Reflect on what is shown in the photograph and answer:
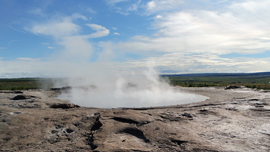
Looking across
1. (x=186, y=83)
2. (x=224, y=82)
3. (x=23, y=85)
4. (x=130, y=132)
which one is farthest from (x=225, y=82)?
(x=130, y=132)

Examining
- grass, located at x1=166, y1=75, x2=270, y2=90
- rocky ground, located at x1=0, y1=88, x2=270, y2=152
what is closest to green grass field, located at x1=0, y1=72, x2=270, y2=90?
grass, located at x1=166, y1=75, x2=270, y2=90

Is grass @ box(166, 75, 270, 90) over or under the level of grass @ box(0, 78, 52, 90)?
under

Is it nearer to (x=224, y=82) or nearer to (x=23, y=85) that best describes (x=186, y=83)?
(x=224, y=82)

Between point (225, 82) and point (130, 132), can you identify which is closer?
point (130, 132)

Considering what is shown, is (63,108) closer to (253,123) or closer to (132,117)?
(132,117)

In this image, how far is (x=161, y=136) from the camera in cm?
528

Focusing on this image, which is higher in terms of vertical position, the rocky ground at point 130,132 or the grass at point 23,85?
the grass at point 23,85

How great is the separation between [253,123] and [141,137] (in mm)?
4678

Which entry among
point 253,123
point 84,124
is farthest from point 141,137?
point 253,123

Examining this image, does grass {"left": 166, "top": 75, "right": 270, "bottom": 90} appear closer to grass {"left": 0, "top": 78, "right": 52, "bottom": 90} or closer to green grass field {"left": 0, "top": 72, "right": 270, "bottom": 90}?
green grass field {"left": 0, "top": 72, "right": 270, "bottom": 90}

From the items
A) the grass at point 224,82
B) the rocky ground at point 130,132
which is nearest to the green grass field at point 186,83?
the grass at point 224,82

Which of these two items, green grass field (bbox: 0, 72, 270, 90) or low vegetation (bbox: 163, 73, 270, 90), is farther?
low vegetation (bbox: 163, 73, 270, 90)

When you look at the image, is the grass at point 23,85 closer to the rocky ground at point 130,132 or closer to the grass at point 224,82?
the rocky ground at point 130,132

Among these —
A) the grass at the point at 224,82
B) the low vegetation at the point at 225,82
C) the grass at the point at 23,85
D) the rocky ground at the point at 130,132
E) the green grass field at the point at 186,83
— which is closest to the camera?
the rocky ground at the point at 130,132
